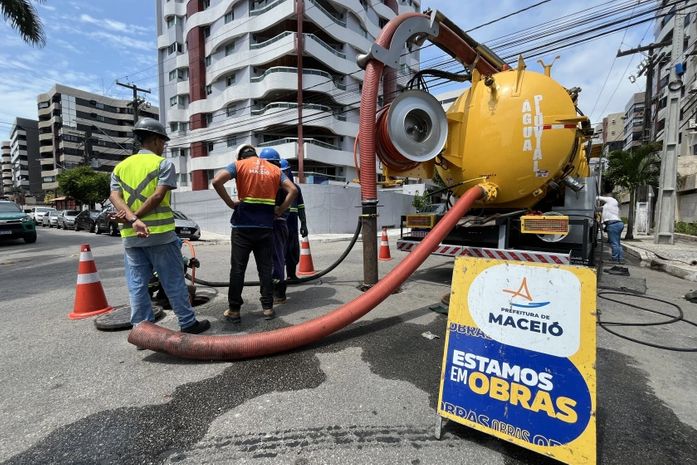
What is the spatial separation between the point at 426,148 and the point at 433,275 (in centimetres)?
254

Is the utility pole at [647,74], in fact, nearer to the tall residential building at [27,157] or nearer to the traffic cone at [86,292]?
the traffic cone at [86,292]

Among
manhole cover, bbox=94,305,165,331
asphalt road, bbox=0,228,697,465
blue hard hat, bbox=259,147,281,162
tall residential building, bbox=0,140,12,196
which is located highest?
tall residential building, bbox=0,140,12,196

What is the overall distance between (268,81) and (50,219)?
18.4m

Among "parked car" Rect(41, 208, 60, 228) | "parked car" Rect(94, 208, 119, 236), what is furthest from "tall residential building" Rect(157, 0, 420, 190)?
"parked car" Rect(94, 208, 119, 236)

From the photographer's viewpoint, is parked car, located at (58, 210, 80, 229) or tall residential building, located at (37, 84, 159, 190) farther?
tall residential building, located at (37, 84, 159, 190)

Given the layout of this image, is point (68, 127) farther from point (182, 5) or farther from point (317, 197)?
point (317, 197)

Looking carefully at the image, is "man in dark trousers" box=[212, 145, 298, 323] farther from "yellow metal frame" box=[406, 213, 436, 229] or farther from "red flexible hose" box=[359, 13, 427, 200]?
"yellow metal frame" box=[406, 213, 436, 229]

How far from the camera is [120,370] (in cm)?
260

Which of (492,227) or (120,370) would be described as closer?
(120,370)

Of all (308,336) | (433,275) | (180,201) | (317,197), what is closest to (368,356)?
(308,336)

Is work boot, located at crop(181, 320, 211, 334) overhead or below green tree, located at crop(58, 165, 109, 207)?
below

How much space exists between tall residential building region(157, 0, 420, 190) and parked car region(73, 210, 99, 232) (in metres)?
10.4

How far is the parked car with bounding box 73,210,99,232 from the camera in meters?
17.7

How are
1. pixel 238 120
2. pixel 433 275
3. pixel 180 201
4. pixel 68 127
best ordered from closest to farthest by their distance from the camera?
pixel 433 275 < pixel 180 201 < pixel 238 120 < pixel 68 127
